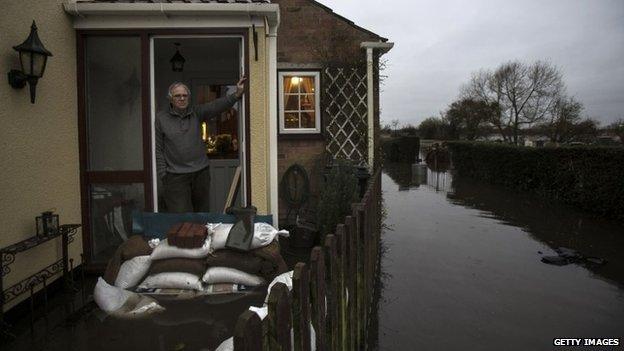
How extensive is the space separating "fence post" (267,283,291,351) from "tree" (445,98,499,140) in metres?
38.1

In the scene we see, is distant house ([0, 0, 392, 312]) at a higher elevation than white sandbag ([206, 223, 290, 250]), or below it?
higher

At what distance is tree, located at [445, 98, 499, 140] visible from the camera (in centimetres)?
3838

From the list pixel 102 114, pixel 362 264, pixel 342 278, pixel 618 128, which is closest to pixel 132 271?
pixel 102 114

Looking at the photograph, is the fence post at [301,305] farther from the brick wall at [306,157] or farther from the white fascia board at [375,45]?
the white fascia board at [375,45]

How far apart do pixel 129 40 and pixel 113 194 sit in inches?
69.2

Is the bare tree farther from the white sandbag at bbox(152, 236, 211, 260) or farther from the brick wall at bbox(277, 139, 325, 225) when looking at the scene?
the white sandbag at bbox(152, 236, 211, 260)

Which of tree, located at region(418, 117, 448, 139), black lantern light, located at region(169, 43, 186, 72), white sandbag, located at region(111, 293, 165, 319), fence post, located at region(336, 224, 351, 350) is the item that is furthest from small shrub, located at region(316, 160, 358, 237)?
tree, located at region(418, 117, 448, 139)

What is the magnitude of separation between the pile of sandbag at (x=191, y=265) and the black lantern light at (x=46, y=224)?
0.62 m

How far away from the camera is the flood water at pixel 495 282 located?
12.2ft

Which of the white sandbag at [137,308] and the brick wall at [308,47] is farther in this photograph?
the brick wall at [308,47]

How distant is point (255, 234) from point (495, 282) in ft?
9.04

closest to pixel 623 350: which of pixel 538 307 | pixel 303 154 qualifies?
pixel 538 307

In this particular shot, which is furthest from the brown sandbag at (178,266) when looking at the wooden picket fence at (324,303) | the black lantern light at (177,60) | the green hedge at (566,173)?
the green hedge at (566,173)

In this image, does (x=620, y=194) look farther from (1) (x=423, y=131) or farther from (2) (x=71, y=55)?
(1) (x=423, y=131)
